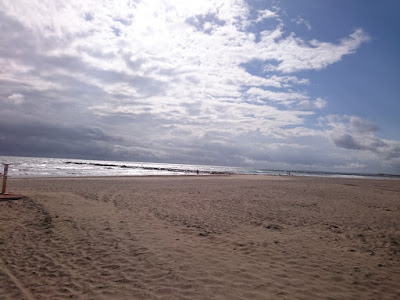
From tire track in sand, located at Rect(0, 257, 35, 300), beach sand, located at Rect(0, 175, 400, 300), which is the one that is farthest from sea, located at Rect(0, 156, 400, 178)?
tire track in sand, located at Rect(0, 257, 35, 300)

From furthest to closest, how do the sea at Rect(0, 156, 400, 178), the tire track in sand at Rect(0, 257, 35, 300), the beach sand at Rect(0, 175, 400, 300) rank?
the sea at Rect(0, 156, 400, 178)
the beach sand at Rect(0, 175, 400, 300)
the tire track in sand at Rect(0, 257, 35, 300)

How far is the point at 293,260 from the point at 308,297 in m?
1.82

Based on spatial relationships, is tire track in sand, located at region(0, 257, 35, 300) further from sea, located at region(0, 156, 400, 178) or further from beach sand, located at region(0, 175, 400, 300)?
sea, located at region(0, 156, 400, 178)

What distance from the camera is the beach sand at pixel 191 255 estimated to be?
512 cm

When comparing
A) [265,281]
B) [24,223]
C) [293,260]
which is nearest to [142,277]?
[265,281]

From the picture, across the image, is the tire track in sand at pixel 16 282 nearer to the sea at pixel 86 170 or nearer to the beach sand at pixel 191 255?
the beach sand at pixel 191 255

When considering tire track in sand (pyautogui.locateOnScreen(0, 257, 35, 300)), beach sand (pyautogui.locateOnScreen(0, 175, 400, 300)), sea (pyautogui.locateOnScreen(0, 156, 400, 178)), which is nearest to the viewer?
tire track in sand (pyautogui.locateOnScreen(0, 257, 35, 300))

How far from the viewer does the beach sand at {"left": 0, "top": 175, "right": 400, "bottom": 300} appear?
5.12 meters

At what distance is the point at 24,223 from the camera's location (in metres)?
9.21

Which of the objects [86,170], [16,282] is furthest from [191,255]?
[86,170]

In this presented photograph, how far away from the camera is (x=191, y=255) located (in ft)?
22.5

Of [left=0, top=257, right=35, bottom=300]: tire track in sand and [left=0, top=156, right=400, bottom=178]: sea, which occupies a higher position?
[left=0, top=156, right=400, bottom=178]: sea

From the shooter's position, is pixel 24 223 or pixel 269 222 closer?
pixel 24 223

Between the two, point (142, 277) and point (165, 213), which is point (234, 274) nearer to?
point (142, 277)
